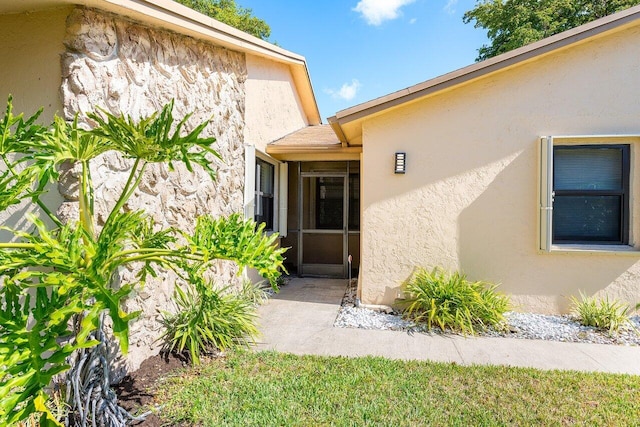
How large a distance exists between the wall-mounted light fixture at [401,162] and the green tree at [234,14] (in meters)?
18.5

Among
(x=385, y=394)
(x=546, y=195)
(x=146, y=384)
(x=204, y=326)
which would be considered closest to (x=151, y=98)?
(x=204, y=326)

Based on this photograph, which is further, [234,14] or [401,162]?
[234,14]

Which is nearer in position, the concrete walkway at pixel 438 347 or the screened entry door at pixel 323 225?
the concrete walkway at pixel 438 347

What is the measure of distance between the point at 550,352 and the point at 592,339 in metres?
1.00

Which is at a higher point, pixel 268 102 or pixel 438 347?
pixel 268 102

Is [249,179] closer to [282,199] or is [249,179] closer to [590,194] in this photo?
[282,199]

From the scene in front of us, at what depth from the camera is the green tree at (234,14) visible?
20.1 m

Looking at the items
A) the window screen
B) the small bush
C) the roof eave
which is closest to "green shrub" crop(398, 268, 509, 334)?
the window screen

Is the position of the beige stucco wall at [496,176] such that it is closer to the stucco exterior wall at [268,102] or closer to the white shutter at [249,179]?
the white shutter at [249,179]

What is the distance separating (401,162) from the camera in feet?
19.2

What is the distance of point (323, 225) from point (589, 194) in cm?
570

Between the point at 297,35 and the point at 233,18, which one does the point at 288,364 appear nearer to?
the point at 297,35

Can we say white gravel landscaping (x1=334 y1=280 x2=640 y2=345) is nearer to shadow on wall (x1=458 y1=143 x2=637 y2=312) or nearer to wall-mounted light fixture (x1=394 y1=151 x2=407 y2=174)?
shadow on wall (x1=458 y1=143 x2=637 y2=312)

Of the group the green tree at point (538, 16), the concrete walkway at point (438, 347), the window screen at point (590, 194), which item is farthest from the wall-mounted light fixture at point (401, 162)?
the green tree at point (538, 16)
